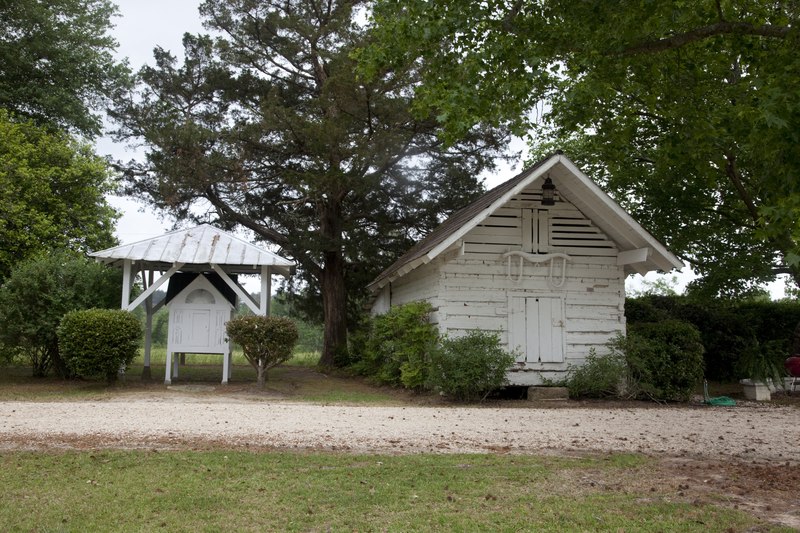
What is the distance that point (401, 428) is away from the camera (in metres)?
10.5

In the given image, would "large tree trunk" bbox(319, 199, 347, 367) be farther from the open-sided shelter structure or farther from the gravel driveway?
the gravel driveway

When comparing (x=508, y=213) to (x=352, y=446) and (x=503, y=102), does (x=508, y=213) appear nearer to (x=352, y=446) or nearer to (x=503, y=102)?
(x=503, y=102)

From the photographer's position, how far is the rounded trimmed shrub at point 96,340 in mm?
15445

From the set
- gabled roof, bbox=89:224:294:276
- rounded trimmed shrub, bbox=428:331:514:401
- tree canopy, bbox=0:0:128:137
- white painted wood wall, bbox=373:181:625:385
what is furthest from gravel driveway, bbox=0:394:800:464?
tree canopy, bbox=0:0:128:137

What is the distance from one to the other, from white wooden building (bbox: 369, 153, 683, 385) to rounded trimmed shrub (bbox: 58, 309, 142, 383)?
22.4 feet

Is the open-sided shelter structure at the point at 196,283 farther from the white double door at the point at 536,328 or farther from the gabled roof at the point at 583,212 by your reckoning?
the white double door at the point at 536,328

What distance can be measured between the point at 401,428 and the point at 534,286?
705cm

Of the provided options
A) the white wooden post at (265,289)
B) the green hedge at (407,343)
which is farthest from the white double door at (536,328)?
the white wooden post at (265,289)

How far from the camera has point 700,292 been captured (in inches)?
786

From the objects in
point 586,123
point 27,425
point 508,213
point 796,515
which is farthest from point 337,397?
point 796,515

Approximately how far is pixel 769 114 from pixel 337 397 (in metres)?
11.3

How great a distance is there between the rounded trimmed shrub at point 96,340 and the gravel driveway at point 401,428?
7.49ft

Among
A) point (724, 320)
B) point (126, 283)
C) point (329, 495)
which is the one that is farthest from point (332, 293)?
point (329, 495)

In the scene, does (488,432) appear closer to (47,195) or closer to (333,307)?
(333,307)
